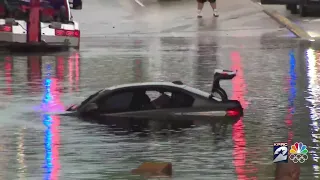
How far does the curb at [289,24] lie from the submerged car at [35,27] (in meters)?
10.2

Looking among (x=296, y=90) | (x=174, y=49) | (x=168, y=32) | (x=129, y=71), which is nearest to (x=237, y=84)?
Result: (x=296, y=90)

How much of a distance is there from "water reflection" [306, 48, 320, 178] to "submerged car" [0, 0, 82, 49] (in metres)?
8.15

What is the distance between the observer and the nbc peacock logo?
12484 mm

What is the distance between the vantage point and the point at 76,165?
1448 centimetres

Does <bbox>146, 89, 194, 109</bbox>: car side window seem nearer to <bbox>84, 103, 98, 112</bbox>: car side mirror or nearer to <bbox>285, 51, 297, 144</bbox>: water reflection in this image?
<bbox>84, 103, 98, 112</bbox>: car side mirror

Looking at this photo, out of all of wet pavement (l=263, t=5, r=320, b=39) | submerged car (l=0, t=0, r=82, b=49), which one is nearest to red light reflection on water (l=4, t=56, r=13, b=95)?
submerged car (l=0, t=0, r=82, b=49)

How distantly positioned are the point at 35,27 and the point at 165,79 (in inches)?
312

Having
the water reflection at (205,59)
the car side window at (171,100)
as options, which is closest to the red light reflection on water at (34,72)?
the water reflection at (205,59)

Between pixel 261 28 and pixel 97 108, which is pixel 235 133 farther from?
pixel 261 28

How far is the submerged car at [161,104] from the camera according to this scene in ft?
63.2

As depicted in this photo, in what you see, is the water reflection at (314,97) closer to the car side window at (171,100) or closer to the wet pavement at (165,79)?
the wet pavement at (165,79)

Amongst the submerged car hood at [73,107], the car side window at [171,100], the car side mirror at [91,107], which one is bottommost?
the submerged car hood at [73,107]

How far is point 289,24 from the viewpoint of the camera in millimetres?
44500

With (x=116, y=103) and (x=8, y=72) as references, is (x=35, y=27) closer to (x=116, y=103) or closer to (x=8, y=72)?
(x=8, y=72)
